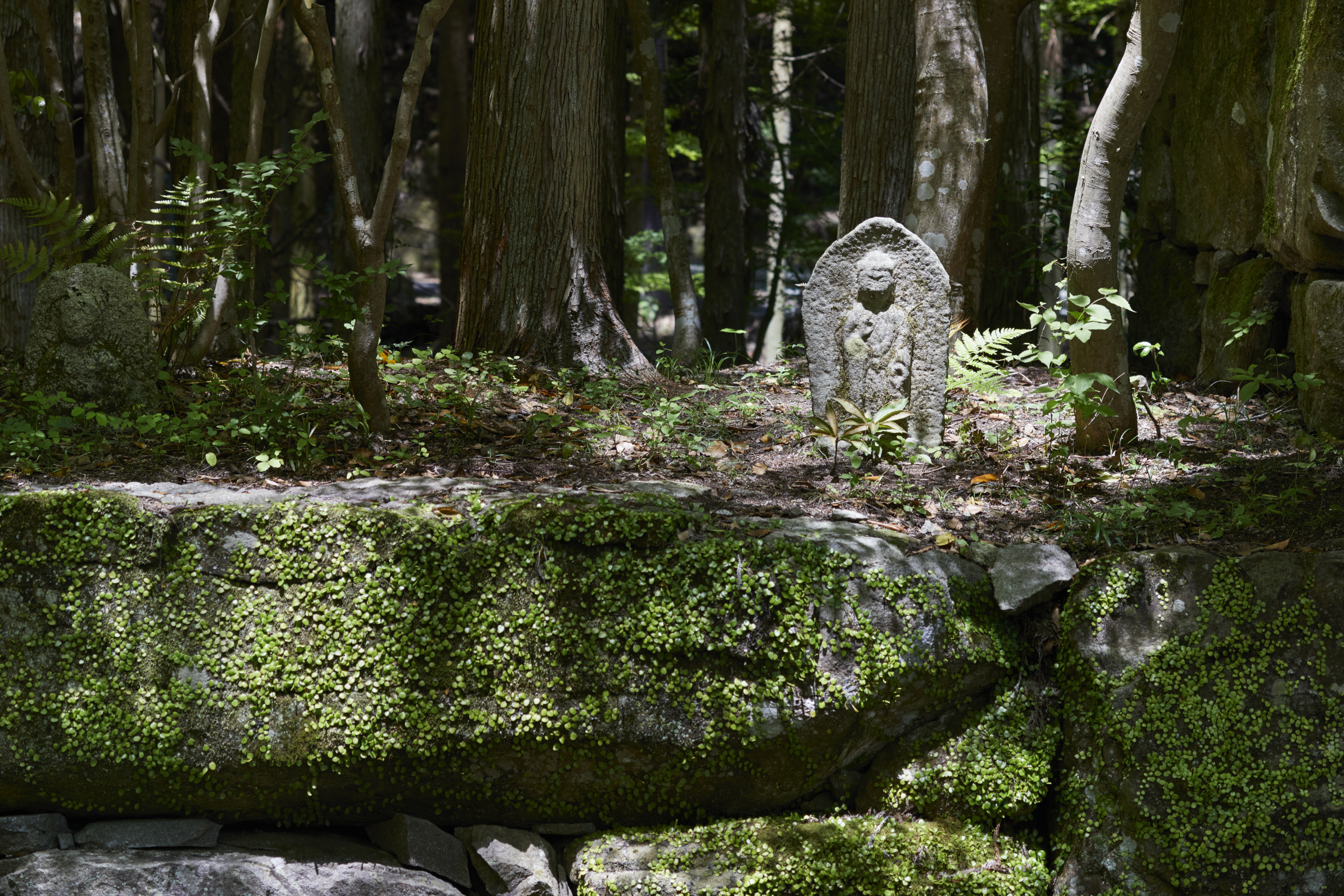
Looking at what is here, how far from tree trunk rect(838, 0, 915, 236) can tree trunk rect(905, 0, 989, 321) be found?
0.97m

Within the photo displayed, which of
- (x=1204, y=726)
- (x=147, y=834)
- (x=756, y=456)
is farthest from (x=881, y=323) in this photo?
(x=147, y=834)

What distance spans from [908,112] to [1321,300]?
2.94 metres

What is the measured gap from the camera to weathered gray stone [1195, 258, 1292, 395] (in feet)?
18.8

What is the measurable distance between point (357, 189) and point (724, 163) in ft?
20.5

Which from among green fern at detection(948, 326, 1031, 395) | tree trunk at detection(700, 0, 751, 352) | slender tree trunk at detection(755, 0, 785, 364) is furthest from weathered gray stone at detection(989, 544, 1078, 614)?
slender tree trunk at detection(755, 0, 785, 364)

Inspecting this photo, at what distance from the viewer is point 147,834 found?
3627 millimetres

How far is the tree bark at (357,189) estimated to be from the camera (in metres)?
4.49

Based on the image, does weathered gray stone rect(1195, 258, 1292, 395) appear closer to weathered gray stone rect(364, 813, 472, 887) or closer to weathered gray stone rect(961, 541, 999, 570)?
weathered gray stone rect(961, 541, 999, 570)

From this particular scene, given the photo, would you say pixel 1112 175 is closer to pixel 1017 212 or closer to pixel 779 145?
pixel 1017 212

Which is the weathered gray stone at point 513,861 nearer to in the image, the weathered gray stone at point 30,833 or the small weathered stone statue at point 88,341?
the weathered gray stone at point 30,833

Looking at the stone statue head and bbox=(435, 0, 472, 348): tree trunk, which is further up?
bbox=(435, 0, 472, 348): tree trunk

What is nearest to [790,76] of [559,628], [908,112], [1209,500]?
[908,112]

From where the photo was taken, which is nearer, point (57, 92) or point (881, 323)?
point (881, 323)

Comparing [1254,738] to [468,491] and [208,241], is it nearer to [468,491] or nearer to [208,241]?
[468,491]
